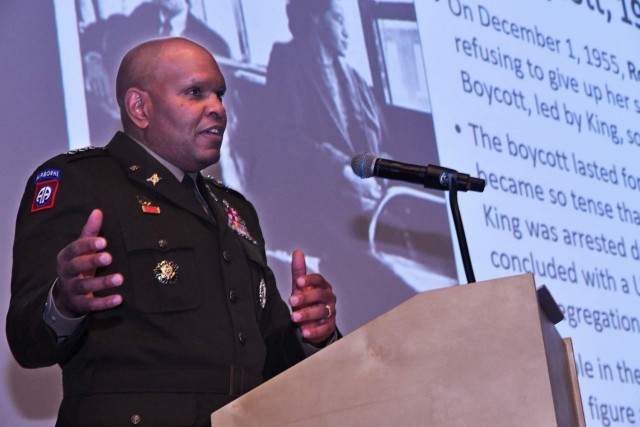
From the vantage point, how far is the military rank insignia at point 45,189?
92.1 inches

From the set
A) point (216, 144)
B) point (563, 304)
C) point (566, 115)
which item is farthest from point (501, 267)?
point (216, 144)

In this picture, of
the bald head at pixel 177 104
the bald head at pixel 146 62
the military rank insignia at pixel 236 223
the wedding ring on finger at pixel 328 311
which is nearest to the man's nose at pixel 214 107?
the bald head at pixel 177 104

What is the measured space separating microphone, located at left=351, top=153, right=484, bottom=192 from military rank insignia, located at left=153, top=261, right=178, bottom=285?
460 mm

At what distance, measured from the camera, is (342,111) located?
372cm

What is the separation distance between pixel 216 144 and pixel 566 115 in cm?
217

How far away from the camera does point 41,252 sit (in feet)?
7.32

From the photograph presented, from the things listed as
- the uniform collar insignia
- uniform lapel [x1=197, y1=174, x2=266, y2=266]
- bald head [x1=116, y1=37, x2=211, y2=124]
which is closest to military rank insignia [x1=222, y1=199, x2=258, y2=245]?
uniform lapel [x1=197, y1=174, x2=266, y2=266]

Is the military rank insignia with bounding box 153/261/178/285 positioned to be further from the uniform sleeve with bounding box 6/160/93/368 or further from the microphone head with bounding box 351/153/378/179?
the microphone head with bounding box 351/153/378/179

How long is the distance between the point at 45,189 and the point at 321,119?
1.44 m

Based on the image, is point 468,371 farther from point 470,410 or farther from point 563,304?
point 563,304

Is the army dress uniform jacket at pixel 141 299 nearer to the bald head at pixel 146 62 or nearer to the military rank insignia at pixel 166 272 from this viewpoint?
the military rank insignia at pixel 166 272

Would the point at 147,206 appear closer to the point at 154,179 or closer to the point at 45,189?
the point at 154,179

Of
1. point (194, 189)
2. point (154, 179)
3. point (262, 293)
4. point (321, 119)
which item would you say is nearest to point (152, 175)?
point (154, 179)

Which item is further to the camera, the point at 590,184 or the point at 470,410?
the point at 590,184
